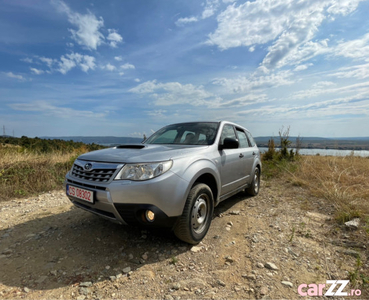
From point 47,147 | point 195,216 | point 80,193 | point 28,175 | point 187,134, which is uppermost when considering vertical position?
point 187,134

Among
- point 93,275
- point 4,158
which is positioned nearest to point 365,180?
point 93,275

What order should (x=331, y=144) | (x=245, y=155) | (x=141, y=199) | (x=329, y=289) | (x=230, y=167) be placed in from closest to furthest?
(x=329, y=289) < (x=141, y=199) < (x=230, y=167) < (x=245, y=155) < (x=331, y=144)

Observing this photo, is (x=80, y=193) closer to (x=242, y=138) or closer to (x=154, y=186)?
(x=154, y=186)

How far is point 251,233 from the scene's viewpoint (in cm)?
292

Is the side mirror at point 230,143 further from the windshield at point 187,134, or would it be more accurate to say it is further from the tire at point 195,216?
the tire at point 195,216

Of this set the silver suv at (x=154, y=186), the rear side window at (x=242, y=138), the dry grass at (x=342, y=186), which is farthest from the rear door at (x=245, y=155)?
the dry grass at (x=342, y=186)

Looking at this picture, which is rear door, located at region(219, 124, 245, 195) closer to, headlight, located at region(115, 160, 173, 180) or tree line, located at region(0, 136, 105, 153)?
headlight, located at region(115, 160, 173, 180)

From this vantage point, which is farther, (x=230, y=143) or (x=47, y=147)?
(x=47, y=147)

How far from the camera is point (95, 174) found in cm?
230

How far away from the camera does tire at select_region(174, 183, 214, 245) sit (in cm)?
230

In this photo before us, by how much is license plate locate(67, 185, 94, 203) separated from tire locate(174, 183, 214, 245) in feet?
3.23

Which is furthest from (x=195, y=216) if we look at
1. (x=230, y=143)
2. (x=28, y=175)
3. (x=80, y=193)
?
(x=28, y=175)

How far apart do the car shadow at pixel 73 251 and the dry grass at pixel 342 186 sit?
2.88 m

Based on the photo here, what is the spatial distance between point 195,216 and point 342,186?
411cm
